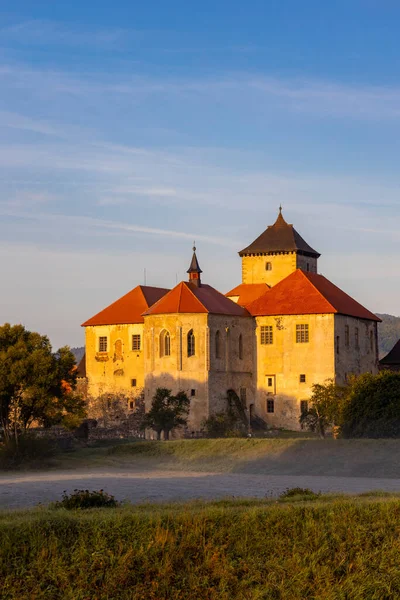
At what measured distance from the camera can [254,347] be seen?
7519cm

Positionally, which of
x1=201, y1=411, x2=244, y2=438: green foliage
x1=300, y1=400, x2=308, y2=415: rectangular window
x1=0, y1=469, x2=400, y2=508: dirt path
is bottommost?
x1=0, y1=469, x2=400, y2=508: dirt path

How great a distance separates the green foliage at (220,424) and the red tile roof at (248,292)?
15.4 meters

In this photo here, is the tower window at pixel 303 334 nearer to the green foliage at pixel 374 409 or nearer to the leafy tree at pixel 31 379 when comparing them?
the green foliage at pixel 374 409

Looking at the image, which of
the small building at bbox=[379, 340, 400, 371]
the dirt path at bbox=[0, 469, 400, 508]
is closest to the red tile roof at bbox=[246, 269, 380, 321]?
the small building at bbox=[379, 340, 400, 371]

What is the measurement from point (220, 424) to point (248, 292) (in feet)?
67.3

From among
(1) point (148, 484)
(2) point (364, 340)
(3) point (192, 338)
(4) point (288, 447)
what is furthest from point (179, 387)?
(1) point (148, 484)

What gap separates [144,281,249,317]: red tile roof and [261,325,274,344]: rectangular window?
60.8 inches

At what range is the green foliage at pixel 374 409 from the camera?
158 ft

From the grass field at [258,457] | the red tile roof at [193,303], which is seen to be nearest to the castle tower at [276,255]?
the red tile roof at [193,303]

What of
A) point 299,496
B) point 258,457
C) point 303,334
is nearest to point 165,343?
point 303,334

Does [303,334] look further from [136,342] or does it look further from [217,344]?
[136,342]

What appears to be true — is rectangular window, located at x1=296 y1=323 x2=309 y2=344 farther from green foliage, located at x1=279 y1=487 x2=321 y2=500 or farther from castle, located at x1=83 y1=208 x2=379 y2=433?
Result: green foliage, located at x1=279 y1=487 x2=321 y2=500

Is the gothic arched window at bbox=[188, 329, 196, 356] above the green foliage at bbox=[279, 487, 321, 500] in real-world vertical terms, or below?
above

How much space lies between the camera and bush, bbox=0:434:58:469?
1781 inches
